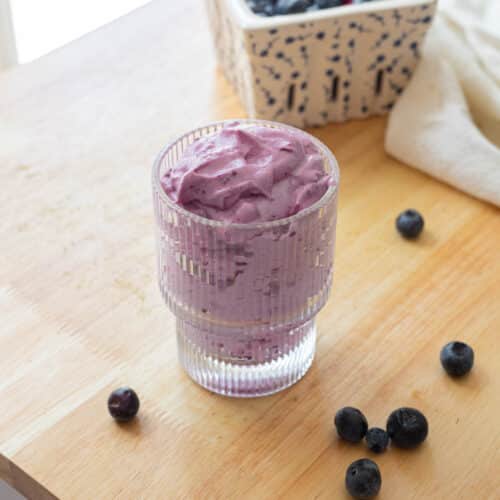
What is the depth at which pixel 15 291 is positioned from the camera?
0.93 meters

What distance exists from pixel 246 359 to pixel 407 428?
0.16 m

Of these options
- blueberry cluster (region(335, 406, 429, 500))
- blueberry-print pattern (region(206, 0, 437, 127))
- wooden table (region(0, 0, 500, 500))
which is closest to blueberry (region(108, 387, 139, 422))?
wooden table (region(0, 0, 500, 500))

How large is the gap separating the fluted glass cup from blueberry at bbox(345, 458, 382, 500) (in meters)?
0.13

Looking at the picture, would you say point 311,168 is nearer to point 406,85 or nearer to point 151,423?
point 151,423

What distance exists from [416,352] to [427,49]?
1.66 feet

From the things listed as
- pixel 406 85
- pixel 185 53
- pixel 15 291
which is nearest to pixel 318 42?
pixel 406 85

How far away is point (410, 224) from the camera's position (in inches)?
39.6

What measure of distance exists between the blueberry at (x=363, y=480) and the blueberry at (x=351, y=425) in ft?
0.12

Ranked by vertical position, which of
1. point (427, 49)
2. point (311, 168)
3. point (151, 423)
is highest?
point (311, 168)

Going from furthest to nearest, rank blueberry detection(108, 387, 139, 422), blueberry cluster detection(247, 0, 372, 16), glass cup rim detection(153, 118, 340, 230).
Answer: blueberry cluster detection(247, 0, 372, 16)
blueberry detection(108, 387, 139, 422)
glass cup rim detection(153, 118, 340, 230)

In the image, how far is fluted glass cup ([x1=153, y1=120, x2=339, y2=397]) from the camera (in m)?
0.71

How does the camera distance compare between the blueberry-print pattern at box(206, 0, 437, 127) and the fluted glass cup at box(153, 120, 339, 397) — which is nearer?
the fluted glass cup at box(153, 120, 339, 397)

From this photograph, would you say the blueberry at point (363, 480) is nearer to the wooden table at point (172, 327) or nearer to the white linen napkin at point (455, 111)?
the wooden table at point (172, 327)

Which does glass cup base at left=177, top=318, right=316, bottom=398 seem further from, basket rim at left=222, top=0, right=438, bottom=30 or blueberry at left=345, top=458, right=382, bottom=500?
basket rim at left=222, top=0, right=438, bottom=30
